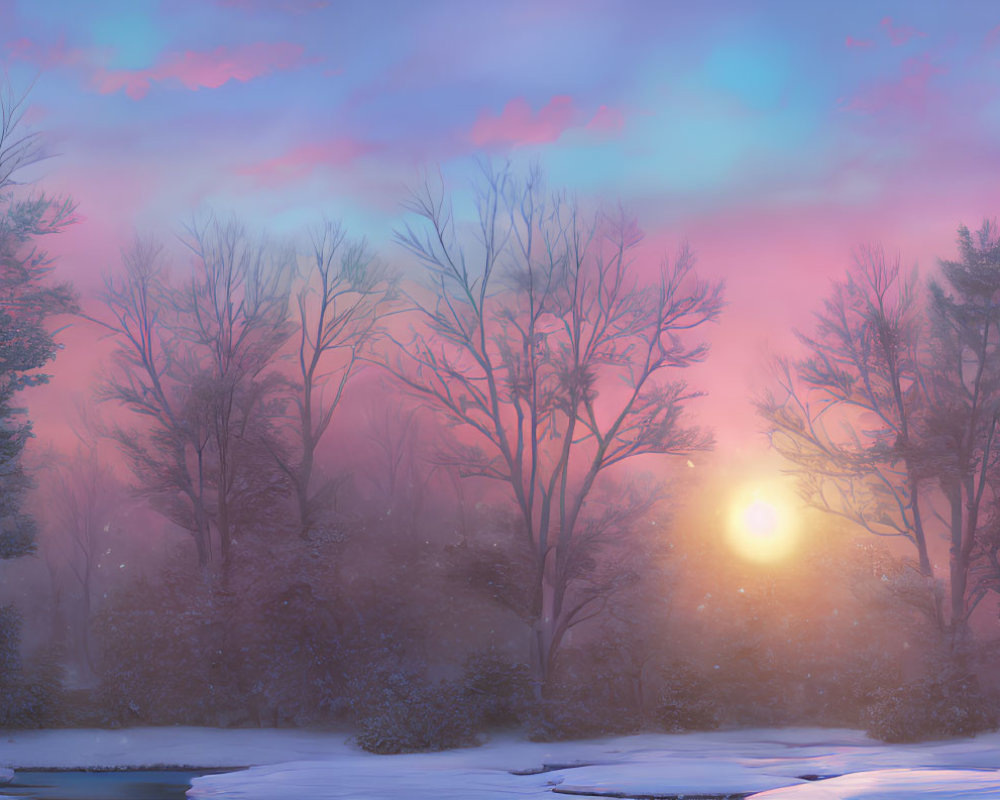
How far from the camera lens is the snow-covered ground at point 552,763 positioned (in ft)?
34.9

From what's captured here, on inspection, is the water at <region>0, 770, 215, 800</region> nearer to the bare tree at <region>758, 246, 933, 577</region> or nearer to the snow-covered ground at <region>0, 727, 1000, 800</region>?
the snow-covered ground at <region>0, 727, 1000, 800</region>

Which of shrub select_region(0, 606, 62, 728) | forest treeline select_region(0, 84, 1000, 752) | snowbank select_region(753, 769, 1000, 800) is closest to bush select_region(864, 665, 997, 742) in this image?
forest treeline select_region(0, 84, 1000, 752)

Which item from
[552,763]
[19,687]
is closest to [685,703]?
[552,763]

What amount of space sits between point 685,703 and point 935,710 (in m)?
5.01

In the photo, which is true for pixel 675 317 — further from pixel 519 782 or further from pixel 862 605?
pixel 519 782

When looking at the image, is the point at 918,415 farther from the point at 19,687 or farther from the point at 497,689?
the point at 19,687

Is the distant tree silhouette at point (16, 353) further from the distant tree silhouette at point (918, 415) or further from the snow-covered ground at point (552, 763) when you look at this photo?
the distant tree silhouette at point (918, 415)

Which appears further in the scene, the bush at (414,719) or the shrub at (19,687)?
the shrub at (19,687)

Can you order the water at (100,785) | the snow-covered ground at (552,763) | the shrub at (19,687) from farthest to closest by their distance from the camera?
the shrub at (19,687), the water at (100,785), the snow-covered ground at (552,763)

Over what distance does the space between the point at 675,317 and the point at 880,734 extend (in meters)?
10.1

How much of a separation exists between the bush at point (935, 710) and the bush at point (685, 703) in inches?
131

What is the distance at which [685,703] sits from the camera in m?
20.5

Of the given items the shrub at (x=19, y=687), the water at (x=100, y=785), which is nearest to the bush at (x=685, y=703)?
the water at (x=100, y=785)

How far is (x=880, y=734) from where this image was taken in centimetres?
1889
